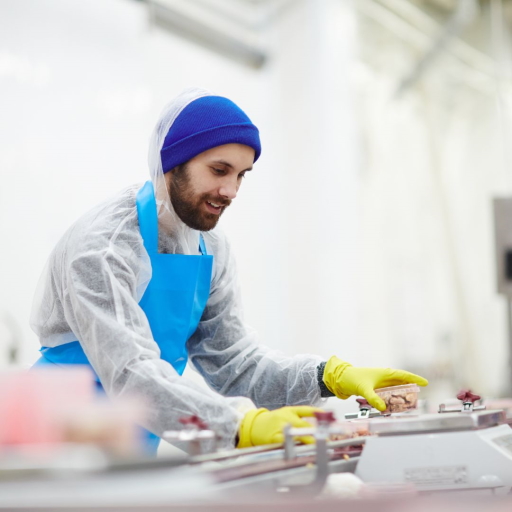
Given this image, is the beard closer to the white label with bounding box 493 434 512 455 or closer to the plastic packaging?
the plastic packaging

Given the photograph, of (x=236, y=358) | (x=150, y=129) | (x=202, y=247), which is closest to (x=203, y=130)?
(x=202, y=247)

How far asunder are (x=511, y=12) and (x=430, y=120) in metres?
1.56

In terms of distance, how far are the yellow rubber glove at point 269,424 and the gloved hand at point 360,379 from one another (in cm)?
35

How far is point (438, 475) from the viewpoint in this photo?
110 cm

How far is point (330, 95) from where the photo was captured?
4.71m

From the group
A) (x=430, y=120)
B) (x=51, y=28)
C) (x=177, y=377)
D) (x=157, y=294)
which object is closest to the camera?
(x=177, y=377)

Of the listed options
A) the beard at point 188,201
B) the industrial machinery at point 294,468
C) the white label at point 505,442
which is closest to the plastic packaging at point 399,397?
the industrial machinery at point 294,468

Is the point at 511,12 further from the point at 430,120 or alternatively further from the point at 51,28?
the point at 51,28

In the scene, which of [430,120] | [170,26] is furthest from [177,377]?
[430,120]

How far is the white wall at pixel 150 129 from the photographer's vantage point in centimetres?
315

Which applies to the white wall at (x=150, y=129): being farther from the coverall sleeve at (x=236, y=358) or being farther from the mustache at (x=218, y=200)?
the mustache at (x=218, y=200)

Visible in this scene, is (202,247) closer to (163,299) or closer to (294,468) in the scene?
(163,299)

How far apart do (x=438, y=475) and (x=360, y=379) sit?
1.75 ft

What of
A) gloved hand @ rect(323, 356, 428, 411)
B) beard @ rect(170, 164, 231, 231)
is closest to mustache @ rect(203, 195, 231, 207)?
beard @ rect(170, 164, 231, 231)
